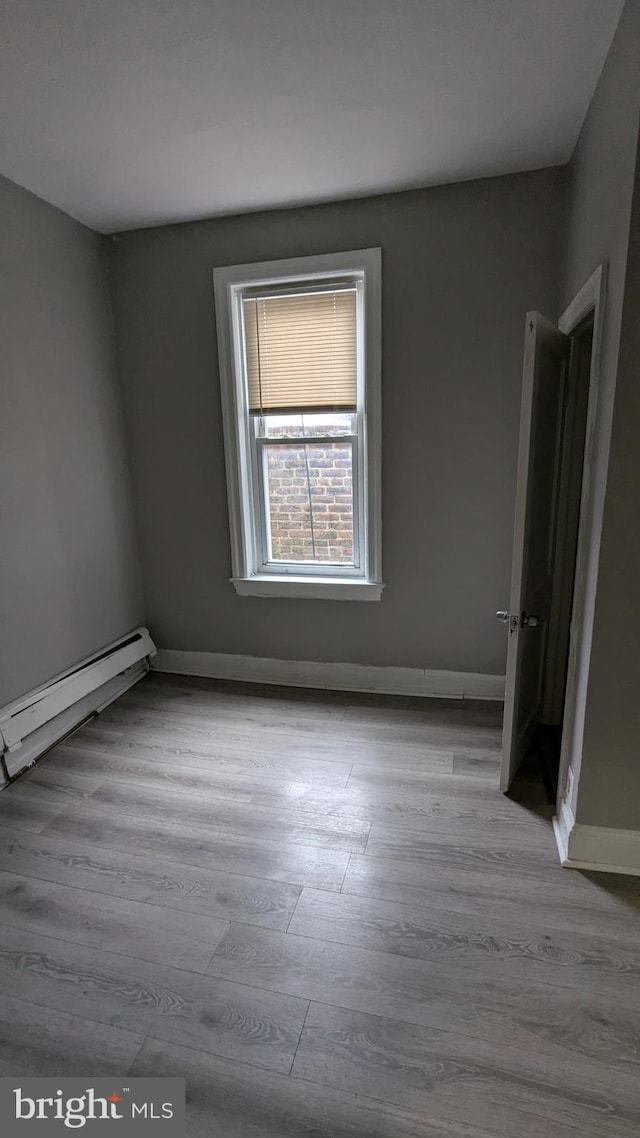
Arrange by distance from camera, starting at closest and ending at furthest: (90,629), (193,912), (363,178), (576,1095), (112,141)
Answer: (576,1095)
(193,912)
(112,141)
(363,178)
(90,629)

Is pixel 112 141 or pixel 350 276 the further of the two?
pixel 350 276

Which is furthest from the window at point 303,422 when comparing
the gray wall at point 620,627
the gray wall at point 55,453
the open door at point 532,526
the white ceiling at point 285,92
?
the gray wall at point 620,627

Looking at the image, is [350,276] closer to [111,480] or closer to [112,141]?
[112,141]

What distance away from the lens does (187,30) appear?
162cm

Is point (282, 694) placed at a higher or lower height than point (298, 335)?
lower

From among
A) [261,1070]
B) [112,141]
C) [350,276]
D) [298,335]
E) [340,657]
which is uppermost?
[112,141]

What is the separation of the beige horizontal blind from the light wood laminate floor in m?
1.86

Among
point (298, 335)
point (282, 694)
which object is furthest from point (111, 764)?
point (298, 335)

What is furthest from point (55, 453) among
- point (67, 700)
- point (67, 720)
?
point (67, 720)

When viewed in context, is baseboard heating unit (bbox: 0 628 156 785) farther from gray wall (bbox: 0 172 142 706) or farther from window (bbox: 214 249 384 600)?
window (bbox: 214 249 384 600)

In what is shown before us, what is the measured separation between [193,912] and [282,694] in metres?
1.57

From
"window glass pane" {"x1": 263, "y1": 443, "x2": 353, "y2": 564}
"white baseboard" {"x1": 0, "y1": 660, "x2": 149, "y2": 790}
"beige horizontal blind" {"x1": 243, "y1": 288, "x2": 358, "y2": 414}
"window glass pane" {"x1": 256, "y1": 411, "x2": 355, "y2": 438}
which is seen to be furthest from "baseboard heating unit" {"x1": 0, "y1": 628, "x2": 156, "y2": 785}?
"beige horizontal blind" {"x1": 243, "y1": 288, "x2": 358, "y2": 414}

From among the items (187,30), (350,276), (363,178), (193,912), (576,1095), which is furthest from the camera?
(350,276)

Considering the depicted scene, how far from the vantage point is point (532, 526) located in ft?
7.11
